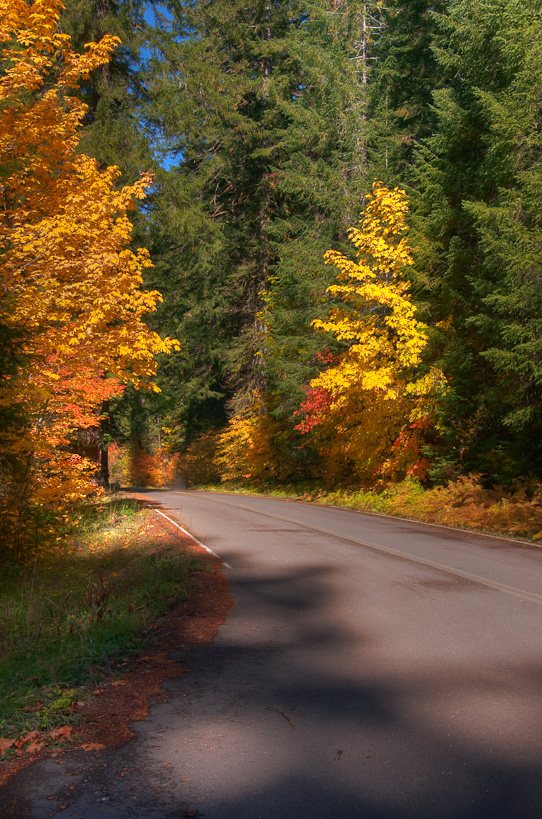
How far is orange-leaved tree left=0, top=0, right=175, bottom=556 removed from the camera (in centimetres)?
1028

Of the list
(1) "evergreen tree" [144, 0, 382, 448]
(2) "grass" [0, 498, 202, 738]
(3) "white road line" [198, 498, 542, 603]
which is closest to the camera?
(2) "grass" [0, 498, 202, 738]

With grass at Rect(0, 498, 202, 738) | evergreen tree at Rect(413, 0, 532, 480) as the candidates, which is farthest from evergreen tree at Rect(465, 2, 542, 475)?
grass at Rect(0, 498, 202, 738)

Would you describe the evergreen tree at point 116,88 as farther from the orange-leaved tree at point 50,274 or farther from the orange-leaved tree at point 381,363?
the orange-leaved tree at point 381,363

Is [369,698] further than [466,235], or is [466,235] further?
[466,235]

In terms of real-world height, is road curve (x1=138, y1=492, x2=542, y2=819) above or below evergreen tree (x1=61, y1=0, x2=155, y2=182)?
below

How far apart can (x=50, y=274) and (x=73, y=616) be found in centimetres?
578

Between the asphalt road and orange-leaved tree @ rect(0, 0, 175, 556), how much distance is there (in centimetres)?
441

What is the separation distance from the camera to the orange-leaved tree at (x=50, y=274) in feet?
33.7

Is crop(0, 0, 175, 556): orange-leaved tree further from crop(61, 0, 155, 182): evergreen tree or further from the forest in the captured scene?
crop(61, 0, 155, 182): evergreen tree

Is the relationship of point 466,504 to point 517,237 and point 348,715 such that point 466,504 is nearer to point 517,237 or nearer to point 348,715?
point 517,237

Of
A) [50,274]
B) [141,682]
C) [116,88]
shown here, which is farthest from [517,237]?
[116,88]

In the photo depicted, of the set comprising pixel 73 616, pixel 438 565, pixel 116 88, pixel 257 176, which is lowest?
pixel 438 565

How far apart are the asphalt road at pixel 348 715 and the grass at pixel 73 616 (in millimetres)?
767

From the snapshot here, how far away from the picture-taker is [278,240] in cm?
3544
